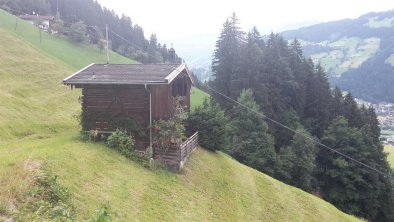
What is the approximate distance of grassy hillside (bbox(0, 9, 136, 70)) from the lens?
7056cm

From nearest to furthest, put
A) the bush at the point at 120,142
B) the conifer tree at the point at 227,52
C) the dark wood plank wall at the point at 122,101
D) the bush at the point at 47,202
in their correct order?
the bush at the point at 47,202 < the bush at the point at 120,142 < the dark wood plank wall at the point at 122,101 < the conifer tree at the point at 227,52

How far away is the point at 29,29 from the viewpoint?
3155 inches

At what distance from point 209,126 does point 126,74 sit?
9.78m

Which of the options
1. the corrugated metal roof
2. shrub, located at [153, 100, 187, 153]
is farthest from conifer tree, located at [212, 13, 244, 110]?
shrub, located at [153, 100, 187, 153]

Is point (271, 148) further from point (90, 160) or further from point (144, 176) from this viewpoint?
point (90, 160)

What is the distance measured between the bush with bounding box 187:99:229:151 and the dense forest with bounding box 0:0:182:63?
245ft

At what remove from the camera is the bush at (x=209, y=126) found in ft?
108

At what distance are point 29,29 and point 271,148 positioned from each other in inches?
2295

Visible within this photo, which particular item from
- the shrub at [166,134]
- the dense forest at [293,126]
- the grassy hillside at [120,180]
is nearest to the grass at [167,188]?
the grassy hillside at [120,180]

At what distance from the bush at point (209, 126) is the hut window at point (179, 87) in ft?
8.67

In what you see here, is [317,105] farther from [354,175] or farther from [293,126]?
[354,175]

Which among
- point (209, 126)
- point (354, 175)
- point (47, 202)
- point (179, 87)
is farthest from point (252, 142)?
point (47, 202)

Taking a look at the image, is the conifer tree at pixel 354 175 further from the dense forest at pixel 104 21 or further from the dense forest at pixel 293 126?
the dense forest at pixel 104 21

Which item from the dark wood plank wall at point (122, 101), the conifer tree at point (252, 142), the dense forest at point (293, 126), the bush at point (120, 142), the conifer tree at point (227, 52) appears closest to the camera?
the bush at point (120, 142)
